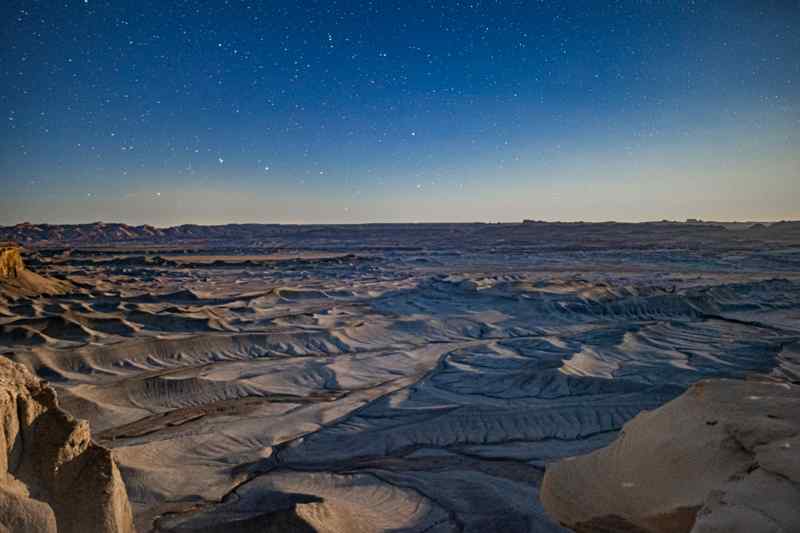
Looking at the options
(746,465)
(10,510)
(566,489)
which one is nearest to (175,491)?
(10,510)

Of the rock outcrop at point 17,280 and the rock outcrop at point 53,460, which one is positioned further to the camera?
the rock outcrop at point 17,280

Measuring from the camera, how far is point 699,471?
291 cm

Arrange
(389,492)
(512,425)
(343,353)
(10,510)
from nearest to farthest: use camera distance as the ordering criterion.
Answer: (10,510)
(389,492)
(512,425)
(343,353)

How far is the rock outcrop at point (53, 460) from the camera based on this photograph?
349 centimetres

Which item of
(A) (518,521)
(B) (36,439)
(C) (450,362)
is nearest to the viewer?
(B) (36,439)

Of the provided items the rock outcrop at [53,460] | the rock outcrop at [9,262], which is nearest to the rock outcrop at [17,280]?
the rock outcrop at [9,262]

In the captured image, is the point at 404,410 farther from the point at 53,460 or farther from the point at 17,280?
the point at 17,280

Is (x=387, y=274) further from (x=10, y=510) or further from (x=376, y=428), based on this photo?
(x=10, y=510)

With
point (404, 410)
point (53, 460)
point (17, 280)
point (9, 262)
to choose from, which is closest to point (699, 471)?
point (53, 460)

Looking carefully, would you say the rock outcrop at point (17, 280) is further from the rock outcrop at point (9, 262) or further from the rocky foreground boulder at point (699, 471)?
the rocky foreground boulder at point (699, 471)

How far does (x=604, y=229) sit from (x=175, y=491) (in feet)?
276

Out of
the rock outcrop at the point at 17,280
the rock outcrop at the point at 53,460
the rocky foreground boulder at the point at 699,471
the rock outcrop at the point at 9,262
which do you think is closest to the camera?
the rocky foreground boulder at the point at 699,471

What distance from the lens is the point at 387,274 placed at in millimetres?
35094

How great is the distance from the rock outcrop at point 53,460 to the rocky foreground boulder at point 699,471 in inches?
115
